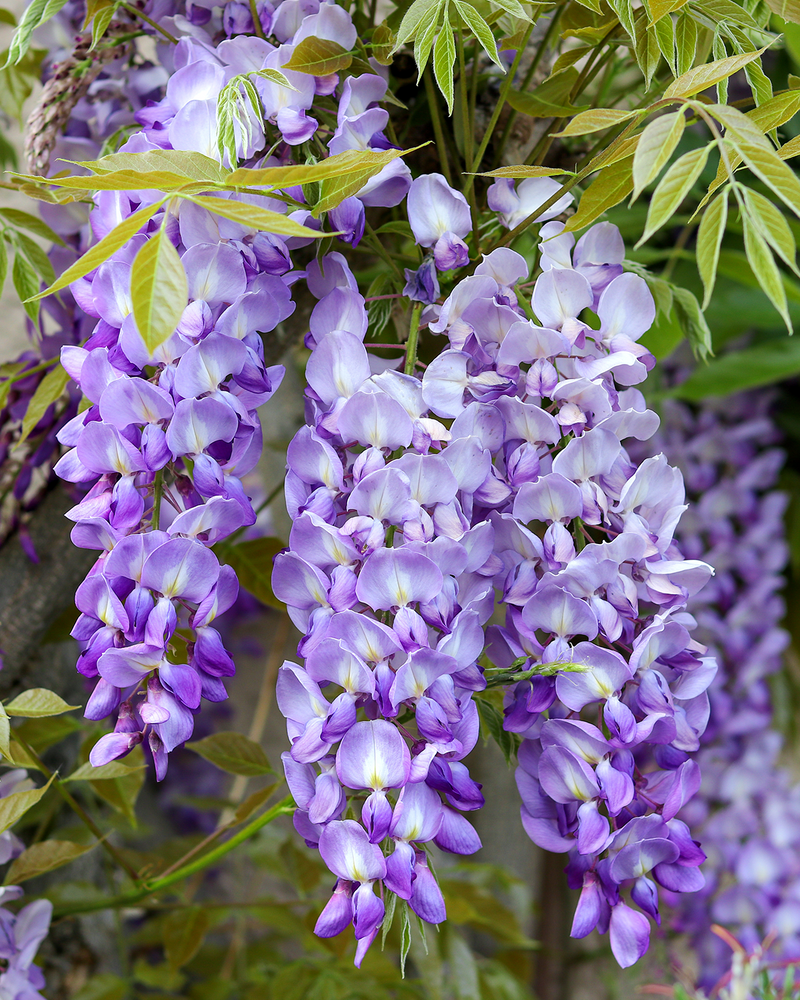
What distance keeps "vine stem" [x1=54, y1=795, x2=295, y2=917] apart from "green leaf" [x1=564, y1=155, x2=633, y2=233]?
0.26 metres

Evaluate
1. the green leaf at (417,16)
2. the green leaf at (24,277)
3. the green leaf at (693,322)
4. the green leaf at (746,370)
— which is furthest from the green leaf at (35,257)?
the green leaf at (746,370)

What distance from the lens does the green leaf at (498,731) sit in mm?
333

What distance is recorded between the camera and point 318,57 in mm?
338

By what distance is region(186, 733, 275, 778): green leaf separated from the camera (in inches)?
17.9

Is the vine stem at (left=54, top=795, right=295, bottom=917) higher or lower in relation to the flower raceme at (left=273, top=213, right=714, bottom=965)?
lower

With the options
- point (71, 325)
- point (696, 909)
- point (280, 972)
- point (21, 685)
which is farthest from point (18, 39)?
point (696, 909)

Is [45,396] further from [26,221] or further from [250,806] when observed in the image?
[250,806]

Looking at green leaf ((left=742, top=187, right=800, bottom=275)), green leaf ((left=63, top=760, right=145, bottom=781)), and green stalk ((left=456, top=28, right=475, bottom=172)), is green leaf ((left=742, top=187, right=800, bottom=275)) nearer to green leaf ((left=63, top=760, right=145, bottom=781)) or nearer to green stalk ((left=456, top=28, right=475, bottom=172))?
green stalk ((left=456, top=28, right=475, bottom=172))

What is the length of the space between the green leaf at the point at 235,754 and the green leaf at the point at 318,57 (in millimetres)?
330

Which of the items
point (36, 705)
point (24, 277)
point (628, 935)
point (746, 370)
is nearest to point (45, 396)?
point (24, 277)

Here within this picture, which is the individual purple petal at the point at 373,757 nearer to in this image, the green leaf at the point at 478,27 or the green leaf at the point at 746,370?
the green leaf at the point at 478,27

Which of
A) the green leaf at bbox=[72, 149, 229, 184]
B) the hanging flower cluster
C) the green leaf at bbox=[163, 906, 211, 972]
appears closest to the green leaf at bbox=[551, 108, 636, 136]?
the green leaf at bbox=[72, 149, 229, 184]

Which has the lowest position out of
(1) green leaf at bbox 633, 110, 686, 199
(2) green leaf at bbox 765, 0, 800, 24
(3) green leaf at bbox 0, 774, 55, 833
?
(3) green leaf at bbox 0, 774, 55, 833

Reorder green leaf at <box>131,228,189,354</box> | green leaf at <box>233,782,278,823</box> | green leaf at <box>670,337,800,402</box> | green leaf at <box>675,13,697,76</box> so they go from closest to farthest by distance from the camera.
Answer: green leaf at <box>131,228,189,354</box>
green leaf at <box>675,13,697,76</box>
green leaf at <box>233,782,278,823</box>
green leaf at <box>670,337,800,402</box>
